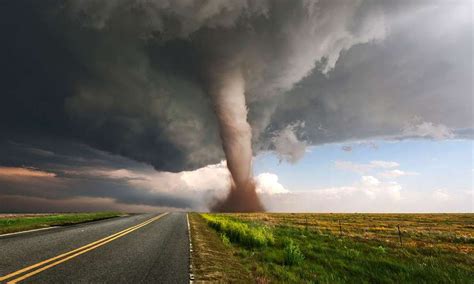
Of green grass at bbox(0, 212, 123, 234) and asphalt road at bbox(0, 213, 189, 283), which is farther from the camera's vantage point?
green grass at bbox(0, 212, 123, 234)

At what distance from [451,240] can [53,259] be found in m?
29.3

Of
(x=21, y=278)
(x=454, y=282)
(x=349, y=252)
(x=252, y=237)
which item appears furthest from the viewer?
(x=252, y=237)

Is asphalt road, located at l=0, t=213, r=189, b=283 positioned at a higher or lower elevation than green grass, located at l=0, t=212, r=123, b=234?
lower

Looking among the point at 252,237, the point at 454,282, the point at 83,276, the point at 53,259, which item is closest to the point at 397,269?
the point at 454,282

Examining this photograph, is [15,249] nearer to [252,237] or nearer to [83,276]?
[83,276]

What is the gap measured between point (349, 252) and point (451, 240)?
1596 cm

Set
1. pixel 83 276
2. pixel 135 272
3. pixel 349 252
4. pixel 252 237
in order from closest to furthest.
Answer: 1. pixel 83 276
2. pixel 135 272
3. pixel 349 252
4. pixel 252 237

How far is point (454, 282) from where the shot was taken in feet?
30.6

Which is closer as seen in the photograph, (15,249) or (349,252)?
(15,249)

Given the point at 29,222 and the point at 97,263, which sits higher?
the point at 29,222

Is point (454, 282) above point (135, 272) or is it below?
below

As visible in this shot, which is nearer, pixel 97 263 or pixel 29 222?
pixel 97 263

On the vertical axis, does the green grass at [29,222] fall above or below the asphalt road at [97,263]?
above

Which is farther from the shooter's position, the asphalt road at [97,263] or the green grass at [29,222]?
the green grass at [29,222]
